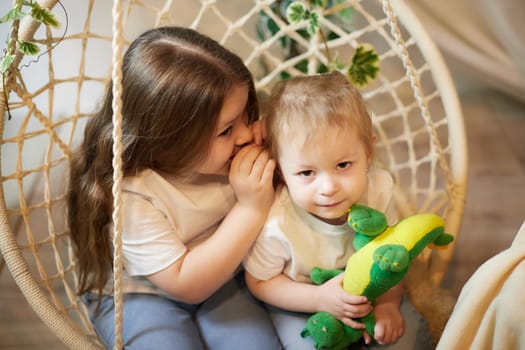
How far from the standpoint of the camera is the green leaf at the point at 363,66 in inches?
43.5

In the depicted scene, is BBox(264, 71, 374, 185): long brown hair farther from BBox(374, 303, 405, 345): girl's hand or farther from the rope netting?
BBox(374, 303, 405, 345): girl's hand

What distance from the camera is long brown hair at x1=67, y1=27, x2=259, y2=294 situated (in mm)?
847

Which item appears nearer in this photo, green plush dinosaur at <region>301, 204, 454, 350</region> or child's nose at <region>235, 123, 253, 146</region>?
green plush dinosaur at <region>301, 204, 454, 350</region>

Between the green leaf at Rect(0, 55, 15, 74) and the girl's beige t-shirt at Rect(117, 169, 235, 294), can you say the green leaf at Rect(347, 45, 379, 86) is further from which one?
the green leaf at Rect(0, 55, 15, 74)

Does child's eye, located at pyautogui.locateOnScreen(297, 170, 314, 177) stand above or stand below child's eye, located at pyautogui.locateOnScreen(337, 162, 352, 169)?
below

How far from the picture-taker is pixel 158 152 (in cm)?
90

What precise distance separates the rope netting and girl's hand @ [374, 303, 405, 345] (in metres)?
0.16

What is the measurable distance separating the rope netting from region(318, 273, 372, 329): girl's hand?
0.27 meters

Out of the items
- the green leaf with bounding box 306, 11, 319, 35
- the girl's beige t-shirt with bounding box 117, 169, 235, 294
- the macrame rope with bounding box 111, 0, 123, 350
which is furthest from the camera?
the green leaf with bounding box 306, 11, 319, 35

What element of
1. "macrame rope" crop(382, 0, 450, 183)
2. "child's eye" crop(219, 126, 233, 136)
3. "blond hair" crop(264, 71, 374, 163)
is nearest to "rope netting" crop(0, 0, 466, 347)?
"macrame rope" crop(382, 0, 450, 183)

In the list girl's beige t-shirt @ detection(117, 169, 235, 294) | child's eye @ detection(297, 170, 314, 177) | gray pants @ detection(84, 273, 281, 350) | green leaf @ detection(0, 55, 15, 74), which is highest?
green leaf @ detection(0, 55, 15, 74)

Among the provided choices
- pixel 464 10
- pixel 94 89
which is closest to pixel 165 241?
pixel 94 89

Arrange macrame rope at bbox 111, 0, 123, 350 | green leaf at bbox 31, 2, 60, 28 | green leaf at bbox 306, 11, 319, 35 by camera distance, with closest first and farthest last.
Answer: macrame rope at bbox 111, 0, 123, 350 → green leaf at bbox 31, 2, 60, 28 → green leaf at bbox 306, 11, 319, 35

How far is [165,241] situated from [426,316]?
51 centimetres
